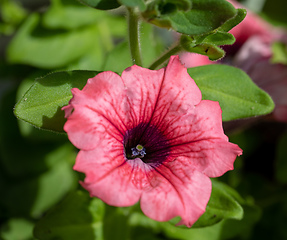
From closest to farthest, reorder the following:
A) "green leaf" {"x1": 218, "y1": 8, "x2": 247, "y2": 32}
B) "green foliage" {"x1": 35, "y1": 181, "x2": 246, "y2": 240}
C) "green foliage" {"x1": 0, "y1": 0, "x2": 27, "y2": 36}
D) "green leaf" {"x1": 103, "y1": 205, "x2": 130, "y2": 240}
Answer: "green leaf" {"x1": 218, "y1": 8, "x2": 247, "y2": 32}
"green foliage" {"x1": 35, "y1": 181, "x2": 246, "y2": 240}
"green leaf" {"x1": 103, "y1": 205, "x2": 130, "y2": 240}
"green foliage" {"x1": 0, "y1": 0, "x2": 27, "y2": 36}

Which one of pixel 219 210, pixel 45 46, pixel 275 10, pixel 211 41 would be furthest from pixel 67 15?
pixel 275 10

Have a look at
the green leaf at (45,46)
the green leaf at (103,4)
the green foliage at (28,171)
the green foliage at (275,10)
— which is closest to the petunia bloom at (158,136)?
the green leaf at (103,4)

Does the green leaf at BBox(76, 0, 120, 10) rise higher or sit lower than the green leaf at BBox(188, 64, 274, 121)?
higher

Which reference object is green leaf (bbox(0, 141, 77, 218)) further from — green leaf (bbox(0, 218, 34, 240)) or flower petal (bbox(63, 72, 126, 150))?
flower petal (bbox(63, 72, 126, 150))

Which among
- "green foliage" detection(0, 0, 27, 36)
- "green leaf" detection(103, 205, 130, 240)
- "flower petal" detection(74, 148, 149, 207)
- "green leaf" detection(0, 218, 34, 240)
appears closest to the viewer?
"flower petal" detection(74, 148, 149, 207)

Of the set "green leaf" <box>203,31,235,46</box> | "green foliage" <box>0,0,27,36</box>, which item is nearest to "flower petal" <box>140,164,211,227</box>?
Answer: "green leaf" <box>203,31,235,46</box>

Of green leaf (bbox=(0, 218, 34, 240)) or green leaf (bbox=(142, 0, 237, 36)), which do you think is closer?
green leaf (bbox=(142, 0, 237, 36))

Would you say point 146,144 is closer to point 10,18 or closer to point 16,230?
point 16,230

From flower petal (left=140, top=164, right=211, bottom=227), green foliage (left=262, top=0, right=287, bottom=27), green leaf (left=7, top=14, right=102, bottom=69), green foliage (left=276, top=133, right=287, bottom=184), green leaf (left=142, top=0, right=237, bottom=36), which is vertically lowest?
green foliage (left=276, top=133, right=287, bottom=184)
